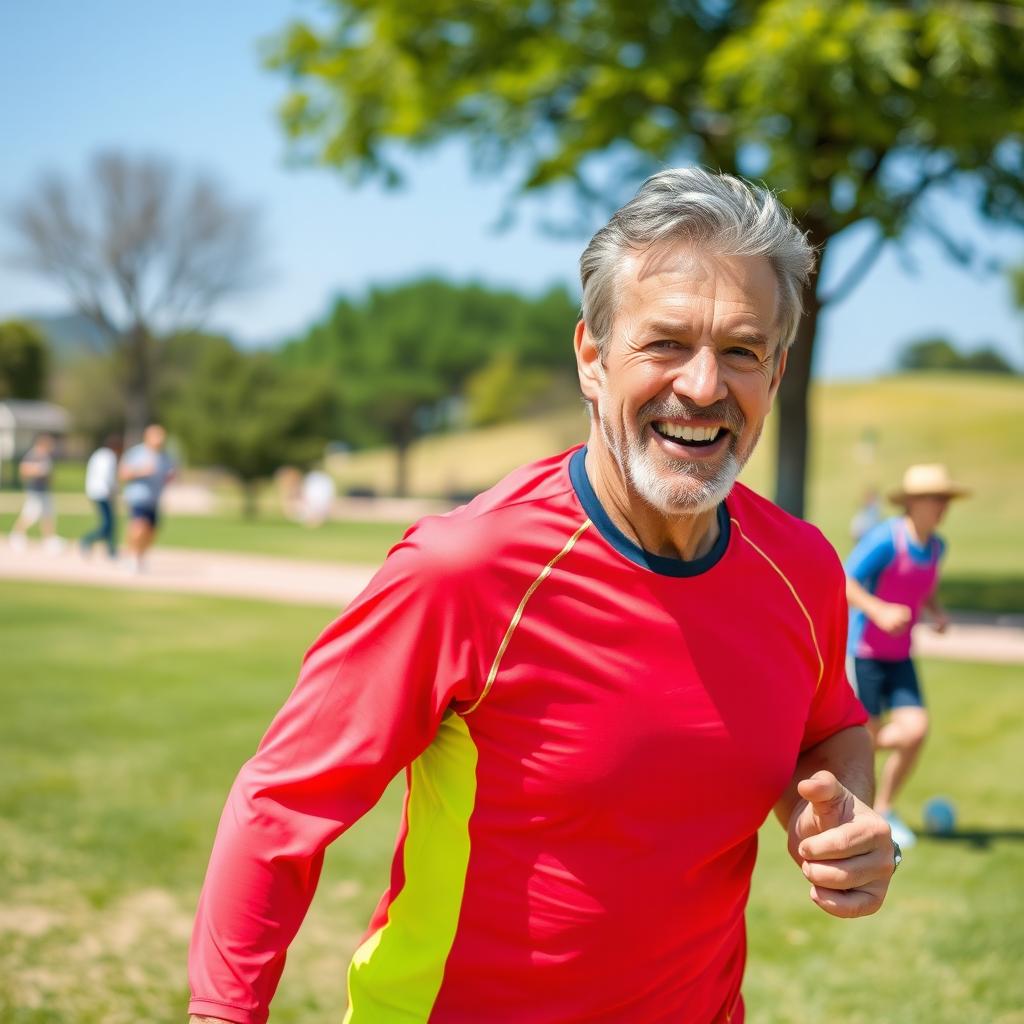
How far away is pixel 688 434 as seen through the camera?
1917mm

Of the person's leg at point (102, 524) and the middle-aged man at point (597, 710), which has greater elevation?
the middle-aged man at point (597, 710)

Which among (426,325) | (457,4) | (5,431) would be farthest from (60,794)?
(426,325)

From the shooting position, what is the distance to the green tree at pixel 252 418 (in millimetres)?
41500

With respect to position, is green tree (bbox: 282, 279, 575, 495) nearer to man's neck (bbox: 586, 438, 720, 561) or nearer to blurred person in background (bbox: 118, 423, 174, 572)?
blurred person in background (bbox: 118, 423, 174, 572)

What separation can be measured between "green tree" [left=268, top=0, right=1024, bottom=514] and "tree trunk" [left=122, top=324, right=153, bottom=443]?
42.3 meters

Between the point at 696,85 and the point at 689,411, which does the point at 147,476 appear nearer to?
the point at 696,85

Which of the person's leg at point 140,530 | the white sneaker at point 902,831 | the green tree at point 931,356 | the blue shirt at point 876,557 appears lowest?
the green tree at point 931,356

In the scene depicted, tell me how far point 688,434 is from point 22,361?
8781 centimetres

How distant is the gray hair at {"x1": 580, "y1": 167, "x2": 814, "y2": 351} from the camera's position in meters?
1.87

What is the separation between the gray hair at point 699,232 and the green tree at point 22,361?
3406 inches

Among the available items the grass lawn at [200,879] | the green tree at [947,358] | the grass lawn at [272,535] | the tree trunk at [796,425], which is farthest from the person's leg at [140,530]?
the green tree at [947,358]

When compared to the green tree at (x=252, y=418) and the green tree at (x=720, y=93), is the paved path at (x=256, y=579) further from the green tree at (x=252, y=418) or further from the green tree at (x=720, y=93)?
the green tree at (x=252, y=418)

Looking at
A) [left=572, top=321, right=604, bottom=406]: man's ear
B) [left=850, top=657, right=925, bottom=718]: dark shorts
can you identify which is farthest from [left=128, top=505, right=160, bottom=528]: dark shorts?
[left=572, top=321, right=604, bottom=406]: man's ear

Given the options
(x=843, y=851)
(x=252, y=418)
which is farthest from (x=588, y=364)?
(x=252, y=418)
